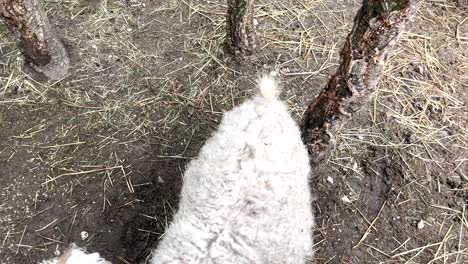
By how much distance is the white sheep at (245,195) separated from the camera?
1.61 metres

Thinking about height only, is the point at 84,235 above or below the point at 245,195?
below

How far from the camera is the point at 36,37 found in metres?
2.54

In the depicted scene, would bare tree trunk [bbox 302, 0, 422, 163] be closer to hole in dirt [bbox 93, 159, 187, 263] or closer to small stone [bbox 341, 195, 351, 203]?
small stone [bbox 341, 195, 351, 203]

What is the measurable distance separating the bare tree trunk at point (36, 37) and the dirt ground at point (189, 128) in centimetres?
8

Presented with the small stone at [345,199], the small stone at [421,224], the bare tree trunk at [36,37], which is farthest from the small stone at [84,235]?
the small stone at [421,224]

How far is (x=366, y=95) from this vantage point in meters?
1.85

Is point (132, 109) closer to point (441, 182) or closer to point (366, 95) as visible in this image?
point (366, 95)

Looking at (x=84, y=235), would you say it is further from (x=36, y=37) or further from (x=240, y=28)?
(x=240, y=28)

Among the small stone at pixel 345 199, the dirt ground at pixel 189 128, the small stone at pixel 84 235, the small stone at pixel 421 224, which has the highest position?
the dirt ground at pixel 189 128

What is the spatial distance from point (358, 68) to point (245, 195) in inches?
24.8

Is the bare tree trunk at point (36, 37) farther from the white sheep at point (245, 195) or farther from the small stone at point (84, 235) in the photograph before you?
the white sheep at point (245, 195)

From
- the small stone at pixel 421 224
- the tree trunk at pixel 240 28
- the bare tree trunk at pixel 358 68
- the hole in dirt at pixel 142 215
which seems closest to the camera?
the bare tree trunk at pixel 358 68

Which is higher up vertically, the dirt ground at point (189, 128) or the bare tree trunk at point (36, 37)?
the bare tree trunk at point (36, 37)

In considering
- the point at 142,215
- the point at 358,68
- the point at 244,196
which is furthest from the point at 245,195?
the point at 142,215
